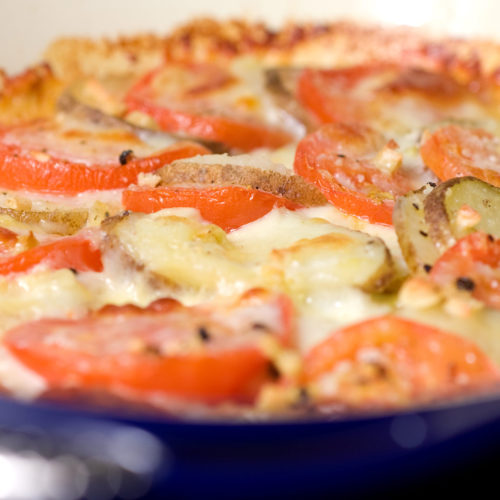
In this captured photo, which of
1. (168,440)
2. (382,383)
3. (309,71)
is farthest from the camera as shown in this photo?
(309,71)

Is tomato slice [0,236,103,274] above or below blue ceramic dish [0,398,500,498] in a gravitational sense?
above

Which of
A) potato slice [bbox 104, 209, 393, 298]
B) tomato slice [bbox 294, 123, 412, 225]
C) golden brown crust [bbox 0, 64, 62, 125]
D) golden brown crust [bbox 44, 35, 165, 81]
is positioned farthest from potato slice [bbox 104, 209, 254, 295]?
golden brown crust [bbox 44, 35, 165, 81]

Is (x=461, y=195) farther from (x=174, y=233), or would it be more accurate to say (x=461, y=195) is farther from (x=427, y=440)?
(x=427, y=440)

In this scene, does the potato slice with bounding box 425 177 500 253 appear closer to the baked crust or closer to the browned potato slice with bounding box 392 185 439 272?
the browned potato slice with bounding box 392 185 439 272

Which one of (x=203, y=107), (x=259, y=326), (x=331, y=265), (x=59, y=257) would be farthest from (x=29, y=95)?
(x=259, y=326)

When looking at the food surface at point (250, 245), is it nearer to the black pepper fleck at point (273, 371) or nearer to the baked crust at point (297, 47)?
the black pepper fleck at point (273, 371)

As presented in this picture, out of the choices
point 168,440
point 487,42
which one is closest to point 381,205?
point 168,440
